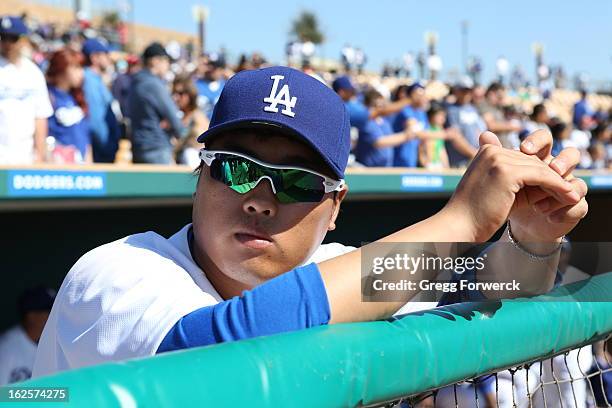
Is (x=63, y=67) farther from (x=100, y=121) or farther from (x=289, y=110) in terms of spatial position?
(x=289, y=110)

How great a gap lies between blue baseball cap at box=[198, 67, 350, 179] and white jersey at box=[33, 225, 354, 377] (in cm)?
28

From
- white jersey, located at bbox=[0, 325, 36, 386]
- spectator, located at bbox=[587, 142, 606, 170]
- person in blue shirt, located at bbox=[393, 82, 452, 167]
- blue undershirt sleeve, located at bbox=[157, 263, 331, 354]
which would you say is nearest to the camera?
blue undershirt sleeve, located at bbox=[157, 263, 331, 354]

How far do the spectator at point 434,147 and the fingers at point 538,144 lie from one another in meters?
6.00

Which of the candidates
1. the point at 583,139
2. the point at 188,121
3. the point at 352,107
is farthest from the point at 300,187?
the point at 583,139

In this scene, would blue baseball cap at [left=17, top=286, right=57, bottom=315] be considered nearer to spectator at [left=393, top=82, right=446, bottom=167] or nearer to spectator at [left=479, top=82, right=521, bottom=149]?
spectator at [left=393, top=82, right=446, bottom=167]

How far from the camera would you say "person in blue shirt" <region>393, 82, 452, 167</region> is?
23.5ft

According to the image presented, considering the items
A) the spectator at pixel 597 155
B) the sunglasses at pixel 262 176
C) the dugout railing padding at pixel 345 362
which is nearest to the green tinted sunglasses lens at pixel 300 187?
the sunglasses at pixel 262 176

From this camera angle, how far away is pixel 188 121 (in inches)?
243

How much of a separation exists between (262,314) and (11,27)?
3965 mm

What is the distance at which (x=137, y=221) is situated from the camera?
189 inches

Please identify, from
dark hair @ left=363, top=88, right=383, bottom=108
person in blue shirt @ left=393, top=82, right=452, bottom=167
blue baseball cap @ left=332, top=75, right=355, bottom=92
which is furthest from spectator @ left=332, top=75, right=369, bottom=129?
person in blue shirt @ left=393, top=82, right=452, bottom=167

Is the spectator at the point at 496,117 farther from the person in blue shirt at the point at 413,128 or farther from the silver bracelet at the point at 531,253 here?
the silver bracelet at the point at 531,253

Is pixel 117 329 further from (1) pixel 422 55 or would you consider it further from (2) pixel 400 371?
(1) pixel 422 55

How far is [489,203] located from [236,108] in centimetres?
50
